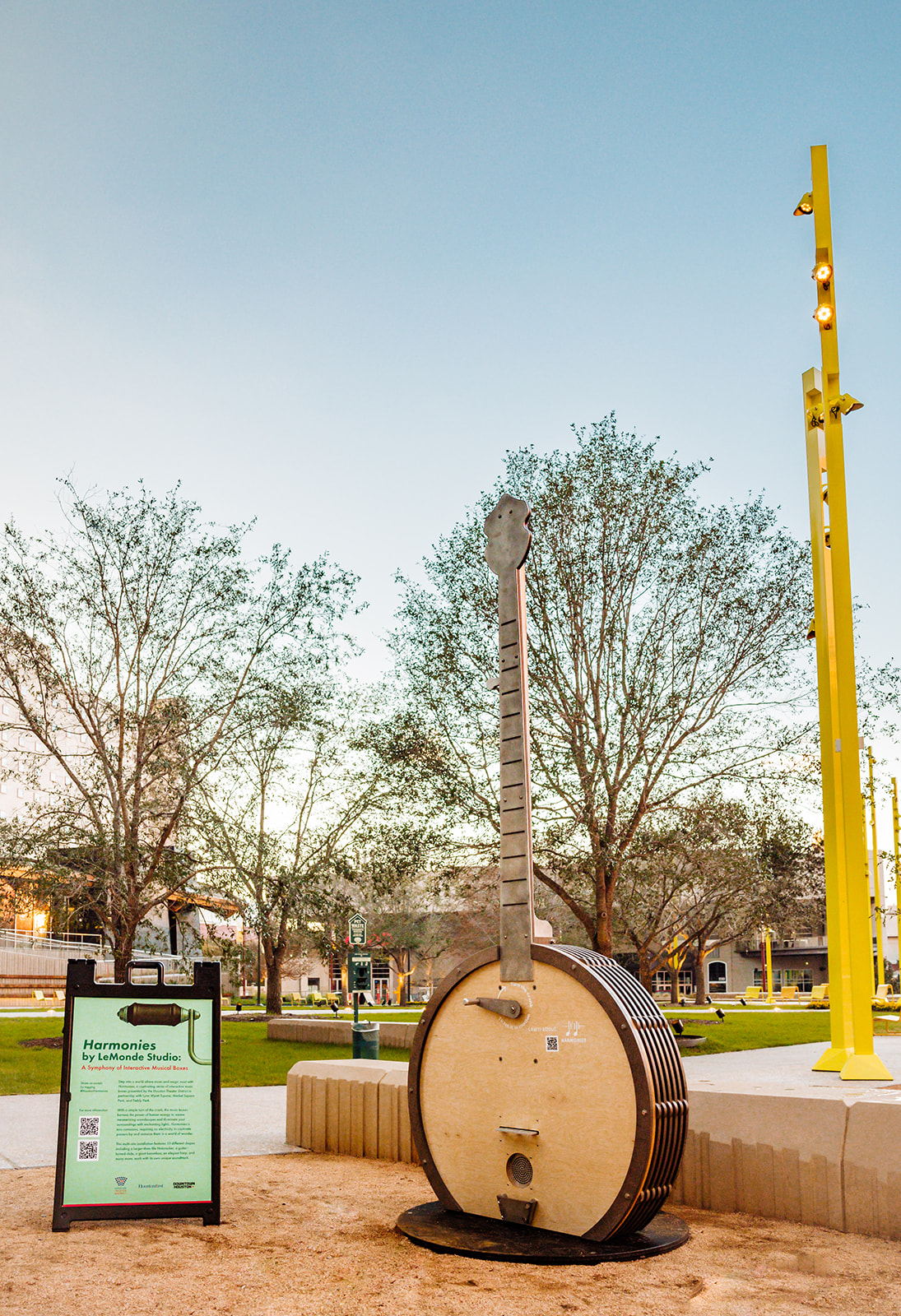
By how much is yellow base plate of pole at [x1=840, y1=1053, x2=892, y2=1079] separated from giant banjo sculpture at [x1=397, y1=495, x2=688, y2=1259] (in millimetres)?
4779

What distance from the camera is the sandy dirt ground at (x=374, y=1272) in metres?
4.38

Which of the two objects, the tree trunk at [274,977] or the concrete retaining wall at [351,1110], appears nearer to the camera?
the concrete retaining wall at [351,1110]

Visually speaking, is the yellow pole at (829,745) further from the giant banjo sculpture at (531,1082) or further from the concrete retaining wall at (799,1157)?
the giant banjo sculpture at (531,1082)

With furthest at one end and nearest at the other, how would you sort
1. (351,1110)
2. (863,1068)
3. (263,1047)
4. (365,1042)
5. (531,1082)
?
(263,1047)
(365,1042)
(863,1068)
(351,1110)
(531,1082)

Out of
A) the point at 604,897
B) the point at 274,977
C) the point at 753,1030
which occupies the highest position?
the point at 604,897

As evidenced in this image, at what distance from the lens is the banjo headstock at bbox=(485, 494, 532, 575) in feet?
21.4

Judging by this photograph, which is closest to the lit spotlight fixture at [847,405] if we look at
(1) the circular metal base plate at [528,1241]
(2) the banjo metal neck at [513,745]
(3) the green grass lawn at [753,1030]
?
(2) the banjo metal neck at [513,745]

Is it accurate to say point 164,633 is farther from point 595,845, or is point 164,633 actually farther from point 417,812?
point 595,845

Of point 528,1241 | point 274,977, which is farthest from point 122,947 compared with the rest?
point 528,1241

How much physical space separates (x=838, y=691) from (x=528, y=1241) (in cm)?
675

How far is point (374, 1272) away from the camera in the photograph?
4.90 metres

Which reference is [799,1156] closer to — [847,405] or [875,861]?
[847,405]

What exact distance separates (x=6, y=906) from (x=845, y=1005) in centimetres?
1476

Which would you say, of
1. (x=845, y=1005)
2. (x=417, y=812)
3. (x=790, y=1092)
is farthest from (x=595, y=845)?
(x=790, y=1092)
